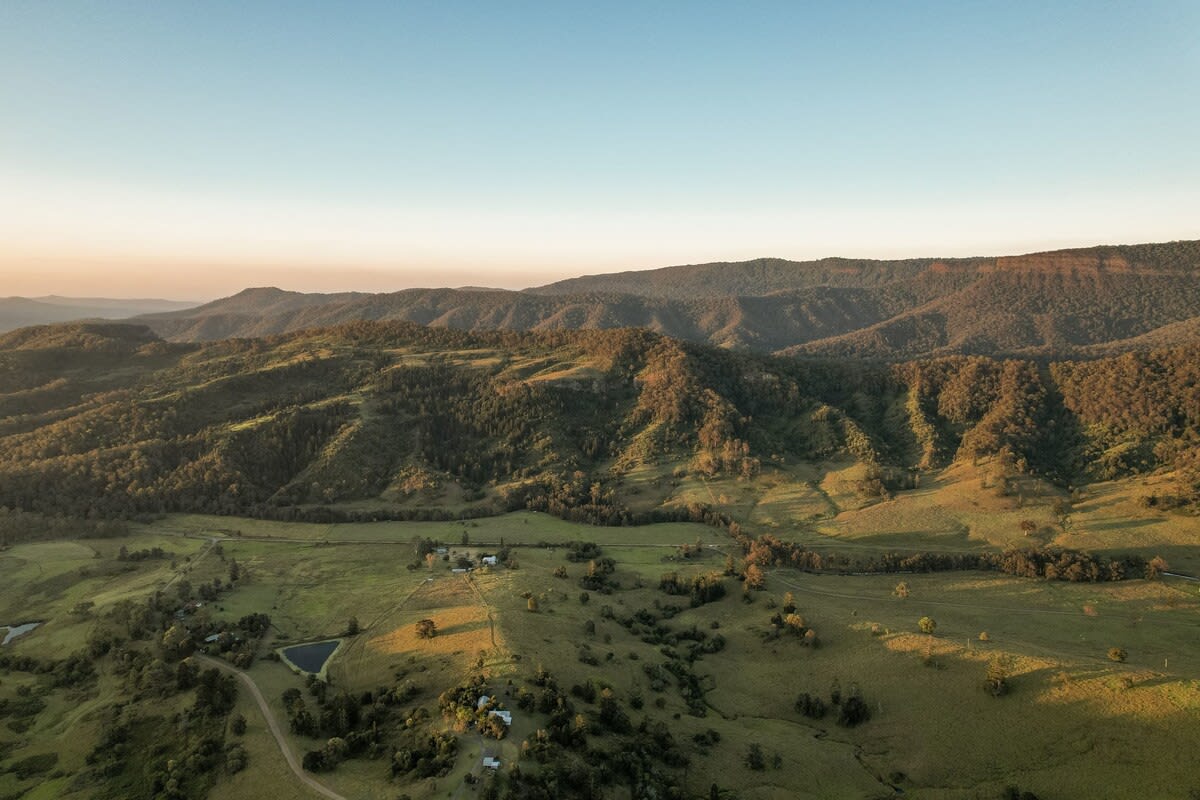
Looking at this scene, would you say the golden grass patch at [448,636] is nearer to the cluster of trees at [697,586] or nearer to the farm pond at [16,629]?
the cluster of trees at [697,586]

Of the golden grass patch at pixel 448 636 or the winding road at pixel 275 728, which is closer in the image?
the winding road at pixel 275 728

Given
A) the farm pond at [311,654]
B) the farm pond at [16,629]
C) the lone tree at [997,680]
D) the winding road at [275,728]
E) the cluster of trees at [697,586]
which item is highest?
the lone tree at [997,680]

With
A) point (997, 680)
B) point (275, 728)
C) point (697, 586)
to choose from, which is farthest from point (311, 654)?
point (997, 680)

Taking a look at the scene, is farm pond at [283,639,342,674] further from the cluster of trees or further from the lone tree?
the lone tree

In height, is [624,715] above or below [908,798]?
above

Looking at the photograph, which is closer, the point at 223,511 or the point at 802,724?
the point at 802,724

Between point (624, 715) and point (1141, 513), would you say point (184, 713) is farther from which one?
point (1141, 513)

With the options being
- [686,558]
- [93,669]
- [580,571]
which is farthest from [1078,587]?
[93,669]

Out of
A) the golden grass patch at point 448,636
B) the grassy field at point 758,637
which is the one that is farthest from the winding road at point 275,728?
the golden grass patch at point 448,636

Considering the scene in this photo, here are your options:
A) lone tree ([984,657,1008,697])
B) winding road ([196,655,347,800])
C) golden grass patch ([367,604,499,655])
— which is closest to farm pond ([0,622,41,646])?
winding road ([196,655,347,800])
